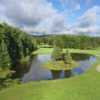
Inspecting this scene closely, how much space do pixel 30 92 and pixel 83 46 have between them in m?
130

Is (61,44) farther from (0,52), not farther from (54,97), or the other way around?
(54,97)

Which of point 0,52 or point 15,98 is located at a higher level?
point 0,52

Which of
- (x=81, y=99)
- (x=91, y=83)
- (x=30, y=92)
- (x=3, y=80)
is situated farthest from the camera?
(x=3, y=80)

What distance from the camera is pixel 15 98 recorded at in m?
27.9

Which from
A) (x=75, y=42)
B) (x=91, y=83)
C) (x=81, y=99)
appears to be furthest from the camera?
(x=75, y=42)

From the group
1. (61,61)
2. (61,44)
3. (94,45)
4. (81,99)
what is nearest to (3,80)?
(81,99)

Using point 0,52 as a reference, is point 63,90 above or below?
below

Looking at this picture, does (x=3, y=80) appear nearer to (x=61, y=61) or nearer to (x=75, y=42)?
(x=61, y=61)

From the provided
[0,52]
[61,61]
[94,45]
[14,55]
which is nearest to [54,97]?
[0,52]

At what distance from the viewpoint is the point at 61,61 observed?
228 ft

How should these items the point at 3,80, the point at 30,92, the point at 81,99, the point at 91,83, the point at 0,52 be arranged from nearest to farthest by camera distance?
the point at 81,99
the point at 30,92
the point at 91,83
the point at 3,80
the point at 0,52

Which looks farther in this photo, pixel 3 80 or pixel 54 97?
pixel 3 80

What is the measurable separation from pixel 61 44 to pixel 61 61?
8685cm

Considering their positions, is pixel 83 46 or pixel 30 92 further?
pixel 83 46
